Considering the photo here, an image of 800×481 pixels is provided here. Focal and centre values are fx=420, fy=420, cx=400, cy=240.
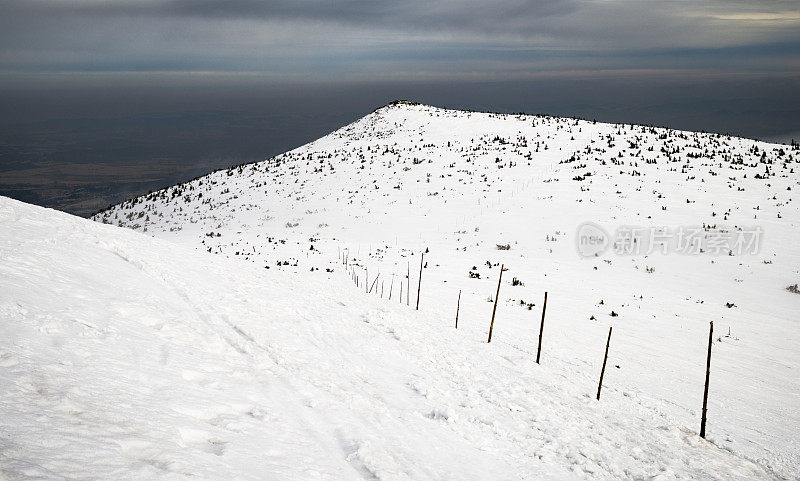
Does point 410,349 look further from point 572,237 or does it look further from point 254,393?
point 572,237

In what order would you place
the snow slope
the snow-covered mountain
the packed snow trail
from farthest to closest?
1. the snow slope
2. the snow-covered mountain
3. the packed snow trail

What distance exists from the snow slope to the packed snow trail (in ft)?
2.92

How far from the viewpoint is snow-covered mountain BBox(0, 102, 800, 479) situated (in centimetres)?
443

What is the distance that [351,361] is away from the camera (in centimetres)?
796

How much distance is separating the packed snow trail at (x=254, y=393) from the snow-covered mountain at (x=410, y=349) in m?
0.03

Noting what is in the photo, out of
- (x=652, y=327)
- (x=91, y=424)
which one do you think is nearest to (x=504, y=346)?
(x=652, y=327)

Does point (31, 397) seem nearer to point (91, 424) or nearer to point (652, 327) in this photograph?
point (91, 424)

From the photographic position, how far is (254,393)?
5617 millimetres

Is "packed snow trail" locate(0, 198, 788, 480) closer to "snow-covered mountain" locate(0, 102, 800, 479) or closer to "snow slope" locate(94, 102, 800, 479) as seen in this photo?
"snow-covered mountain" locate(0, 102, 800, 479)

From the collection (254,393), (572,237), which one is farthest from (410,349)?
(572,237)

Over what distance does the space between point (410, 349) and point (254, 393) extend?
166 inches

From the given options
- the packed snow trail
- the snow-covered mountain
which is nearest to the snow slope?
the snow-covered mountain

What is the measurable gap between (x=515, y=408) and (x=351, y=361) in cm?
306

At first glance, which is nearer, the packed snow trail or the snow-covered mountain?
the packed snow trail
